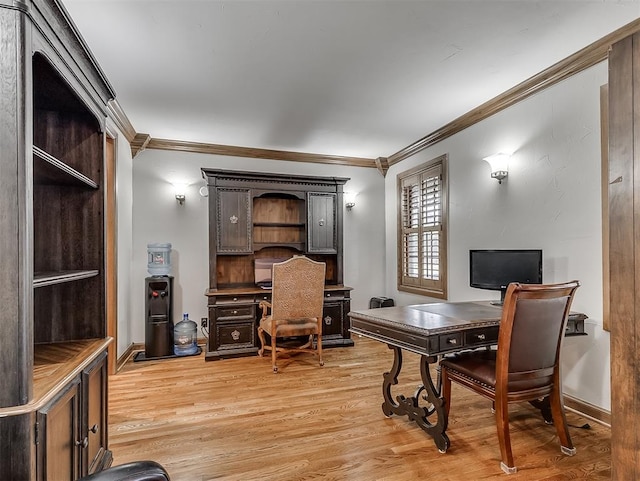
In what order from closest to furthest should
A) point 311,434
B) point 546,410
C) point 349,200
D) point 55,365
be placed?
point 55,365 → point 311,434 → point 546,410 → point 349,200

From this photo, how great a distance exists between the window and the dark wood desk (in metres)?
1.68

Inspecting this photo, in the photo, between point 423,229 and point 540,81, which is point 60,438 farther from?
point 423,229

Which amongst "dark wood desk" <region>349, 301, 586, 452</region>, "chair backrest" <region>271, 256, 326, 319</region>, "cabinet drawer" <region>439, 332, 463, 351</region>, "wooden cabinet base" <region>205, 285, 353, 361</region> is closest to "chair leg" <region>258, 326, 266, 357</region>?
"wooden cabinet base" <region>205, 285, 353, 361</region>

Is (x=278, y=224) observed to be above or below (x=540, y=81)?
below

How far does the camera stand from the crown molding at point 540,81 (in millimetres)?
2378

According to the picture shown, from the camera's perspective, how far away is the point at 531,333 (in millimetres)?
2006

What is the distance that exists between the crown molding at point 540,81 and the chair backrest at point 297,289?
2.17 meters

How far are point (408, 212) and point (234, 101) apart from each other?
285 cm

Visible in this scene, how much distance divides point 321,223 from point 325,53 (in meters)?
2.57

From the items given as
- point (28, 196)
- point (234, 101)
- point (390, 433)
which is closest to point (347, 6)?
point (234, 101)

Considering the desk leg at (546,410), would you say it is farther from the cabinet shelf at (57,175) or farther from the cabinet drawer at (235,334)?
the cabinet shelf at (57,175)

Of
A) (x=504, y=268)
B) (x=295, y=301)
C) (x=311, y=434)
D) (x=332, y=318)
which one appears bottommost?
(x=311, y=434)

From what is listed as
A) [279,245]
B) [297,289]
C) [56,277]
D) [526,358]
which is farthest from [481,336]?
[279,245]

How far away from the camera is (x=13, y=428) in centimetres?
105
